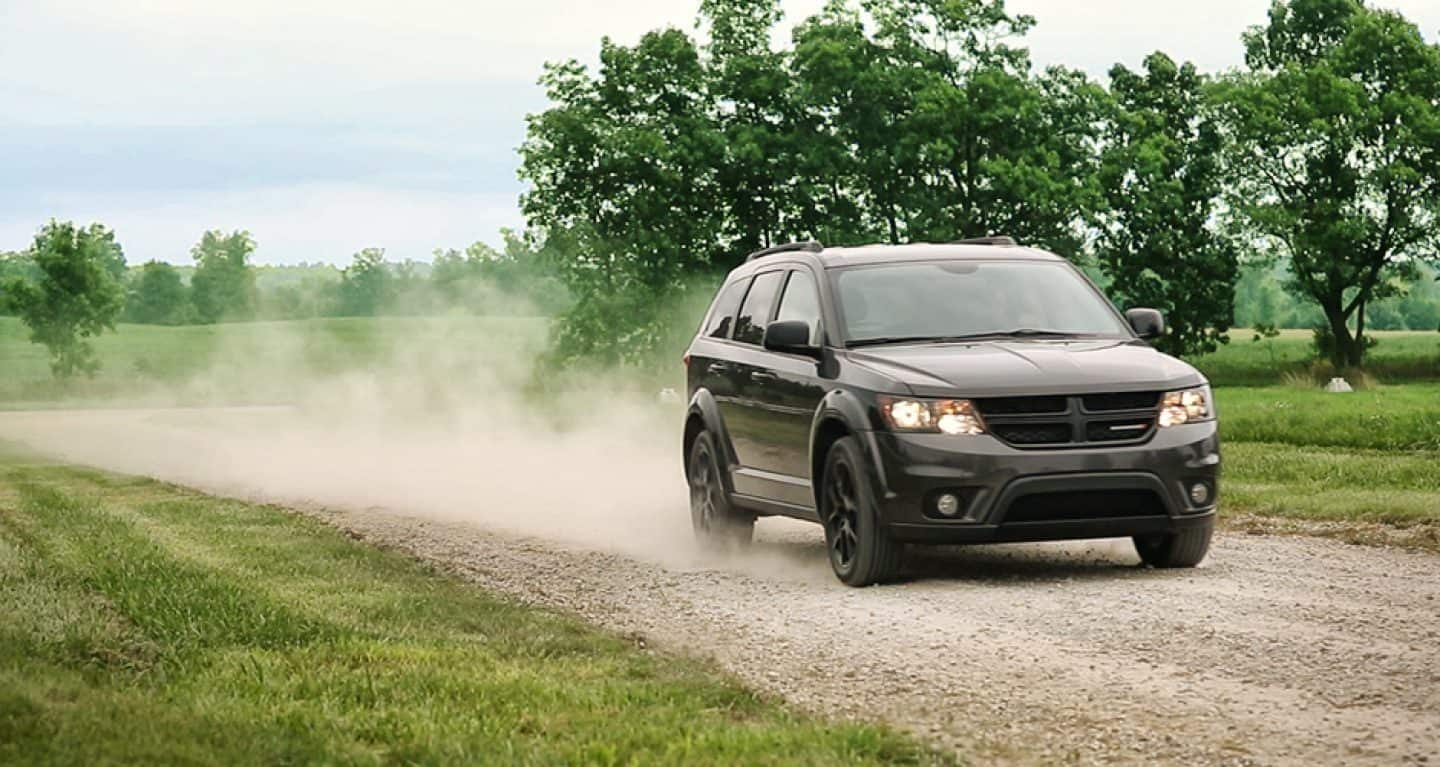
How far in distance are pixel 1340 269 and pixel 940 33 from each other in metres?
14.0

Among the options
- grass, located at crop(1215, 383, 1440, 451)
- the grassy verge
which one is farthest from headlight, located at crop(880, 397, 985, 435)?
grass, located at crop(1215, 383, 1440, 451)

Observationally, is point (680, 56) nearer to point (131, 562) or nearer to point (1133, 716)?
point (131, 562)

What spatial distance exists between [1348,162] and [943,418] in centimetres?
5648

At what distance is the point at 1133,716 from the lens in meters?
6.74

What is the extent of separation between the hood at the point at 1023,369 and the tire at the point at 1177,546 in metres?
0.82

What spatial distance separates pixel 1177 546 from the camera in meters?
10.9

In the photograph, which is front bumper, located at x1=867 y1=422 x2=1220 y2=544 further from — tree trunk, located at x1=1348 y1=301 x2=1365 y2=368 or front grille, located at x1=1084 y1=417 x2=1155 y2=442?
tree trunk, located at x1=1348 y1=301 x2=1365 y2=368

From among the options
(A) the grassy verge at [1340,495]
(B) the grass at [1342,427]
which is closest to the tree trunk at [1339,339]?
(B) the grass at [1342,427]

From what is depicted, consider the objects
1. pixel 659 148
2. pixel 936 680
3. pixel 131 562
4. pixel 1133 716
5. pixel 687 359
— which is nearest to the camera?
pixel 1133 716

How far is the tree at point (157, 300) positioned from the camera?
470 feet

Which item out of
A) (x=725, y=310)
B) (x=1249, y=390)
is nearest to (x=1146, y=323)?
(x=725, y=310)

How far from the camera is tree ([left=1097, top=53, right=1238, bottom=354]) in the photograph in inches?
2382

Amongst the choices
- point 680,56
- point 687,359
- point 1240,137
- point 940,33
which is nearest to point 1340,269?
point 1240,137

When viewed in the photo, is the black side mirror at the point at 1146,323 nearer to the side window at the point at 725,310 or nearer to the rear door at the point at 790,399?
the rear door at the point at 790,399
